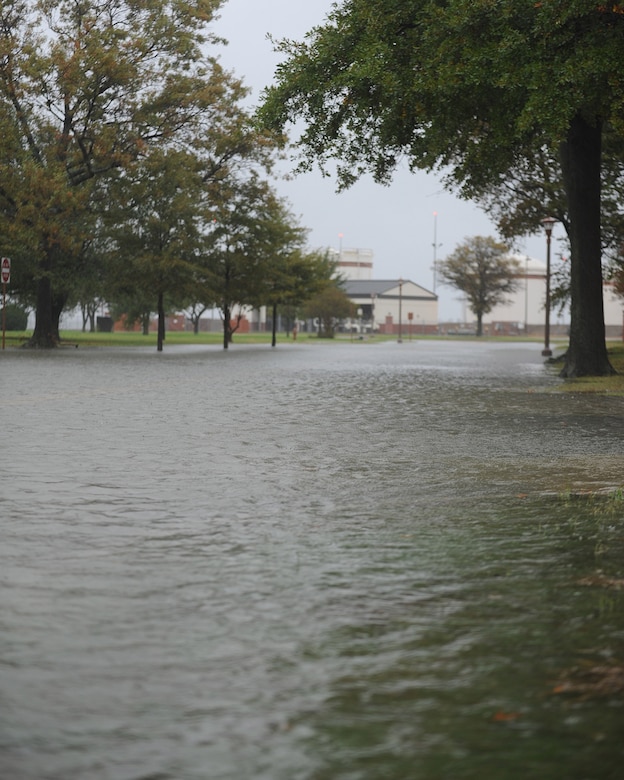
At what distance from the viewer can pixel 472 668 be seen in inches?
142

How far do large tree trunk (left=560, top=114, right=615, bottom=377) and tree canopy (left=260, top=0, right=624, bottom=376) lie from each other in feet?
0.09

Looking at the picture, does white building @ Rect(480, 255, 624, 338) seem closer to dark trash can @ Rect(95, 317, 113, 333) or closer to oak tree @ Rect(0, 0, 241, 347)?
dark trash can @ Rect(95, 317, 113, 333)

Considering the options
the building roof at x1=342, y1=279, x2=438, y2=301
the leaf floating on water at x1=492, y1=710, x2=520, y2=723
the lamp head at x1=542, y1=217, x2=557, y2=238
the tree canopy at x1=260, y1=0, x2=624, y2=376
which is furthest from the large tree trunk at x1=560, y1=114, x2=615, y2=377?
the building roof at x1=342, y1=279, x2=438, y2=301

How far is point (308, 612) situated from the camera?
14.1 feet

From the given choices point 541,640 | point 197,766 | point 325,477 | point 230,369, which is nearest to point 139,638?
point 197,766

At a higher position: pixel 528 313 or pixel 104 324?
pixel 528 313

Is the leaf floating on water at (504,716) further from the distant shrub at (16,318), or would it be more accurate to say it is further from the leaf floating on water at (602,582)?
the distant shrub at (16,318)

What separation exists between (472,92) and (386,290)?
424 ft

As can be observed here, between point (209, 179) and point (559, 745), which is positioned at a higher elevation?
point (209, 179)

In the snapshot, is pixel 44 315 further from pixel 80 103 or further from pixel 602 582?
pixel 602 582

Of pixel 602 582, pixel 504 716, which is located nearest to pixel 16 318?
pixel 602 582

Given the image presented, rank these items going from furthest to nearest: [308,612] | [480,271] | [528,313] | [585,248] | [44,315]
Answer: [528,313] → [480,271] → [44,315] → [585,248] → [308,612]

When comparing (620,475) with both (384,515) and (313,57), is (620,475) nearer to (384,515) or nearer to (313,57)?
(384,515)

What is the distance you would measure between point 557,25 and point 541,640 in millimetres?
14629
